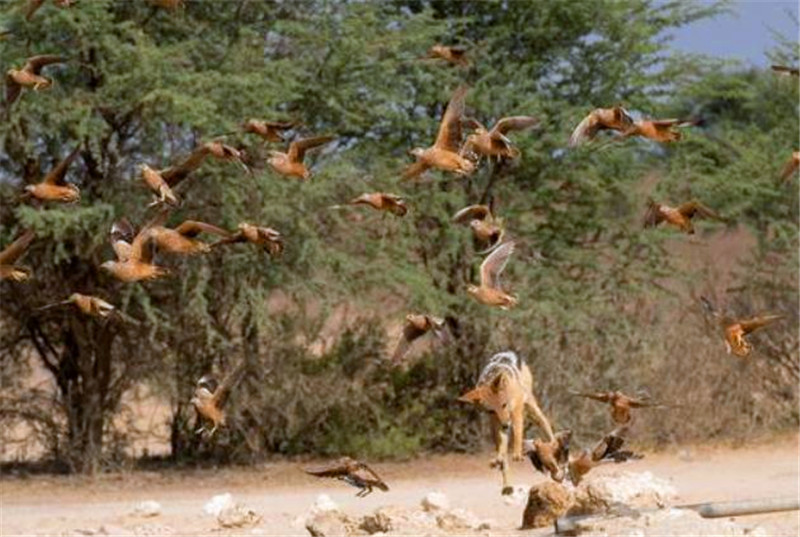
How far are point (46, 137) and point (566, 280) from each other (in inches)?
252

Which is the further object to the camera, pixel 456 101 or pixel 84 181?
pixel 84 181

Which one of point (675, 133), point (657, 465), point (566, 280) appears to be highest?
point (675, 133)

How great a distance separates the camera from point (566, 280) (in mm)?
20938

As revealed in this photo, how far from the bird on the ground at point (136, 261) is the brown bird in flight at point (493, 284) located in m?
1.62

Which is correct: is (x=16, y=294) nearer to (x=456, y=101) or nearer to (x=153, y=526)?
(x=153, y=526)

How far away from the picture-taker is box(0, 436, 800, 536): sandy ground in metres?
14.2

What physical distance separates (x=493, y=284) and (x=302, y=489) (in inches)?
359

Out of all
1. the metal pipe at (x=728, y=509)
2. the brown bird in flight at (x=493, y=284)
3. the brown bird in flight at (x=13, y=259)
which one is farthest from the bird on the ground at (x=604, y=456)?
the brown bird in flight at (x=13, y=259)

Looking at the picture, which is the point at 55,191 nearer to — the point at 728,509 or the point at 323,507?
the point at 323,507

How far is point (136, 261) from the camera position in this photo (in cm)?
899

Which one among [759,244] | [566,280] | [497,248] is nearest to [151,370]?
[566,280]

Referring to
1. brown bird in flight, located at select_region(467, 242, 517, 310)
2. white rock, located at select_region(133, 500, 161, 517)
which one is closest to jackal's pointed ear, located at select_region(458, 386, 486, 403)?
brown bird in flight, located at select_region(467, 242, 517, 310)

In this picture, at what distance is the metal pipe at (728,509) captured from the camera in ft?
36.8

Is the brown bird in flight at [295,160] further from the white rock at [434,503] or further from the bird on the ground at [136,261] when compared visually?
the white rock at [434,503]
